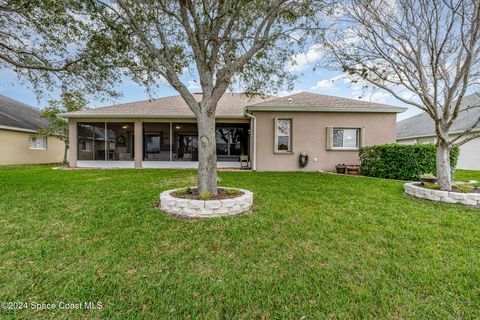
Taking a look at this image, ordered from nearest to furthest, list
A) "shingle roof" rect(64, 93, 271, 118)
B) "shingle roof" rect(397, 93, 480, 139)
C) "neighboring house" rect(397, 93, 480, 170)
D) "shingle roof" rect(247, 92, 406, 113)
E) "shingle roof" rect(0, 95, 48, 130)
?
"shingle roof" rect(247, 92, 406, 113) → "shingle roof" rect(64, 93, 271, 118) → "neighboring house" rect(397, 93, 480, 170) → "shingle roof" rect(397, 93, 480, 139) → "shingle roof" rect(0, 95, 48, 130)

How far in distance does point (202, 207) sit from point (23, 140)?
59.5 ft

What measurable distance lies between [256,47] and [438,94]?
4.57 meters

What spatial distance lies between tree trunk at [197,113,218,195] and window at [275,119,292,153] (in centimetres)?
635

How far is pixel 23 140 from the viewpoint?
15414mm

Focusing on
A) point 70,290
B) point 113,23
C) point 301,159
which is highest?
point 113,23

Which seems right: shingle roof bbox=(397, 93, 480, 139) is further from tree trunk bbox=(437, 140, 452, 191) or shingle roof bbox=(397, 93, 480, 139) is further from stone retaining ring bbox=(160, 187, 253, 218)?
stone retaining ring bbox=(160, 187, 253, 218)

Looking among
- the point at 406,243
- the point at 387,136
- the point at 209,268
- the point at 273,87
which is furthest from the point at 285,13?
the point at 387,136

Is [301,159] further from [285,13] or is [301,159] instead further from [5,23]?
[5,23]

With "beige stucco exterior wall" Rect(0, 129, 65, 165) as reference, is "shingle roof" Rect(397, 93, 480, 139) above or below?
above

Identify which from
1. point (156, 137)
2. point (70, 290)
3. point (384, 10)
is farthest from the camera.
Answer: point (156, 137)

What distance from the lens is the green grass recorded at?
209 centimetres

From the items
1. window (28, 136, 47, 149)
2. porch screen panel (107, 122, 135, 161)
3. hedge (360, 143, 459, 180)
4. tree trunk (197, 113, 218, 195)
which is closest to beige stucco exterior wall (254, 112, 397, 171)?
hedge (360, 143, 459, 180)

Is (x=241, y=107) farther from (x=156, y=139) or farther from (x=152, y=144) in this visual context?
(x=152, y=144)

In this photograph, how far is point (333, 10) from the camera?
5922 mm
